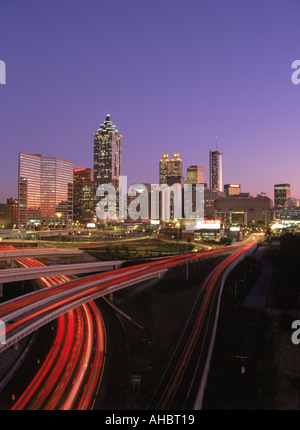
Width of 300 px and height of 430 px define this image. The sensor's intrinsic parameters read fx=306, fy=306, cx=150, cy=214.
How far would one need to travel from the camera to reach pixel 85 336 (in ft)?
105

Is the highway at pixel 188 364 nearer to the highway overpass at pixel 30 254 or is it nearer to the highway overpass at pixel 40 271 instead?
the highway overpass at pixel 40 271

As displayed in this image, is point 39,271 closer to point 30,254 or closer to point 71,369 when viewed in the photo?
point 71,369

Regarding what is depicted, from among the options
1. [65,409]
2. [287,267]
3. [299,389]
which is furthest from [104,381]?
[287,267]

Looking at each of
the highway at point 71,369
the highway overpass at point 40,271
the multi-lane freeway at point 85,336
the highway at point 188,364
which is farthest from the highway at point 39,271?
the highway at point 188,364

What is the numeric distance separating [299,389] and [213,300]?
49.5 ft

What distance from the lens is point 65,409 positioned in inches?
802

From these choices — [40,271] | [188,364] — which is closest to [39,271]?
[40,271]

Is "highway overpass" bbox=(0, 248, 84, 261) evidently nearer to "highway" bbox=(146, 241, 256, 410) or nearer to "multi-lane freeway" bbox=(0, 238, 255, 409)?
"multi-lane freeway" bbox=(0, 238, 255, 409)

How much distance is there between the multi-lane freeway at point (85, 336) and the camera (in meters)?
21.1

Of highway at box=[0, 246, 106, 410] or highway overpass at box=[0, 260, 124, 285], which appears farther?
highway overpass at box=[0, 260, 124, 285]

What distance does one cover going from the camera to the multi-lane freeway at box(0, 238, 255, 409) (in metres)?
21.1

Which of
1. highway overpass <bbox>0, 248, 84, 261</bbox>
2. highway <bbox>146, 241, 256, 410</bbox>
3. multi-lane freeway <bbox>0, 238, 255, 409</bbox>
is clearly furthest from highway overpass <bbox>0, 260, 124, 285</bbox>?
highway <bbox>146, 241, 256, 410</bbox>

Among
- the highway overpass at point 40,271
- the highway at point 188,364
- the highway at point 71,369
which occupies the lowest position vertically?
the highway at point 71,369
